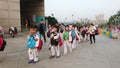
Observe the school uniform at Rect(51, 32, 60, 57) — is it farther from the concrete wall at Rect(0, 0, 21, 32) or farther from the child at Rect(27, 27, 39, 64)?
the concrete wall at Rect(0, 0, 21, 32)

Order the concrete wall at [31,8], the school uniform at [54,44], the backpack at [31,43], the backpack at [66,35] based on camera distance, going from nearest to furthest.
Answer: the backpack at [31,43]
the school uniform at [54,44]
the backpack at [66,35]
the concrete wall at [31,8]

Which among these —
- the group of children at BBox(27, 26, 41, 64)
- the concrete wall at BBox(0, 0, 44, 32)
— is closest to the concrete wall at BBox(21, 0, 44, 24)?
the concrete wall at BBox(0, 0, 44, 32)

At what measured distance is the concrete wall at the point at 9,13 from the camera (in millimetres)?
27977

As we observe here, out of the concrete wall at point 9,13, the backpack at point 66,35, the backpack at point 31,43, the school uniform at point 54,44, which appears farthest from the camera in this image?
the concrete wall at point 9,13

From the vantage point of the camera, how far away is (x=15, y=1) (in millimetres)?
29375

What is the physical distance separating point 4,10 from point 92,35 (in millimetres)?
11543

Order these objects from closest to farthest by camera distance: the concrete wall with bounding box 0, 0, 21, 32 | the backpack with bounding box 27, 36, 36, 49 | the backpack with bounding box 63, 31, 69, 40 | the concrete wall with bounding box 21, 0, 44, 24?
the backpack with bounding box 27, 36, 36, 49, the backpack with bounding box 63, 31, 69, 40, the concrete wall with bounding box 0, 0, 21, 32, the concrete wall with bounding box 21, 0, 44, 24

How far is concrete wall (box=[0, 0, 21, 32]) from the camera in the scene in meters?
28.0

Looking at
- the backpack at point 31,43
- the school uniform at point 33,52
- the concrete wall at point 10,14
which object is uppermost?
the concrete wall at point 10,14

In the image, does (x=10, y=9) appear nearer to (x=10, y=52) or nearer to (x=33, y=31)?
(x=10, y=52)

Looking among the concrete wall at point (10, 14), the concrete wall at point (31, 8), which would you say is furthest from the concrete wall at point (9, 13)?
the concrete wall at point (31, 8)

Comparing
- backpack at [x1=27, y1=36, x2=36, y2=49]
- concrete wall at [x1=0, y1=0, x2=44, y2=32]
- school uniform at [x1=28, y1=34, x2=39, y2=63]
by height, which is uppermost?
concrete wall at [x1=0, y1=0, x2=44, y2=32]

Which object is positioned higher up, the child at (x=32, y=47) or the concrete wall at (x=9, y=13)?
the concrete wall at (x=9, y=13)

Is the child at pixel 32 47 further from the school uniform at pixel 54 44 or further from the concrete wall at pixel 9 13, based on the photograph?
the concrete wall at pixel 9 13
